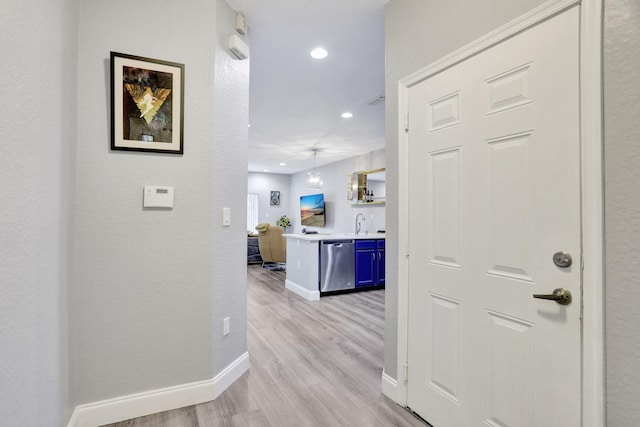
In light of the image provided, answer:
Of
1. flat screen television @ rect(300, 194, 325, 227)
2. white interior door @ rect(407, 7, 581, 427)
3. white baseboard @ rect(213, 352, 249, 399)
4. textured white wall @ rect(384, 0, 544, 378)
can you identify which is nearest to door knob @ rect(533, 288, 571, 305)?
white interior door @ rect(407, 7, 581, 427)

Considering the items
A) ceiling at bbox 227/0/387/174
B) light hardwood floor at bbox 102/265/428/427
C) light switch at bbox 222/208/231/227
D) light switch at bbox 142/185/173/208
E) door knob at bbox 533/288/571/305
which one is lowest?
light hardwood floor at bbox 102/265/428/427

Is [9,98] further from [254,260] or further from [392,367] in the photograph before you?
[254,260]

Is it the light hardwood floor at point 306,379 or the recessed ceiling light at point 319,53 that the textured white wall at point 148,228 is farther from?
the recessed ceiling light at point 319,53

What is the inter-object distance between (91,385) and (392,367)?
1797mm

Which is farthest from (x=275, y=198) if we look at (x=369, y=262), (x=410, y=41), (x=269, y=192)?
(x=410, y=41)

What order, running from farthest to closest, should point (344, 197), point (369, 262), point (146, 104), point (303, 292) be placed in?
point (344, 197) → point (369, 262) → point (303, 292) → point (146, 104)

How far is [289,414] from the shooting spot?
1.92 m

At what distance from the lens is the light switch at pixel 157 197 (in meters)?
1.90

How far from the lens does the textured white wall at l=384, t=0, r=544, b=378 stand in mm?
1584

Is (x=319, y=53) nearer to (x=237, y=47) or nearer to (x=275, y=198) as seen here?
(x=237, y=47)

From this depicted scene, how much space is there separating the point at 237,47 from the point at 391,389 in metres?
2.55

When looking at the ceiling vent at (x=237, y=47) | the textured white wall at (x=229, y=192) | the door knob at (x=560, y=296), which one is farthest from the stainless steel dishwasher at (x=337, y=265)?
the door knob at (x=560, y=296)

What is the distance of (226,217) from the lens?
7.28ft

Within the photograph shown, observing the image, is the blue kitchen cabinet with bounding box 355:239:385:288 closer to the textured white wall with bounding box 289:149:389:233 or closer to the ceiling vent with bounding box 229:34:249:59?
the textured white wall with bounding box 289:149:389:233
